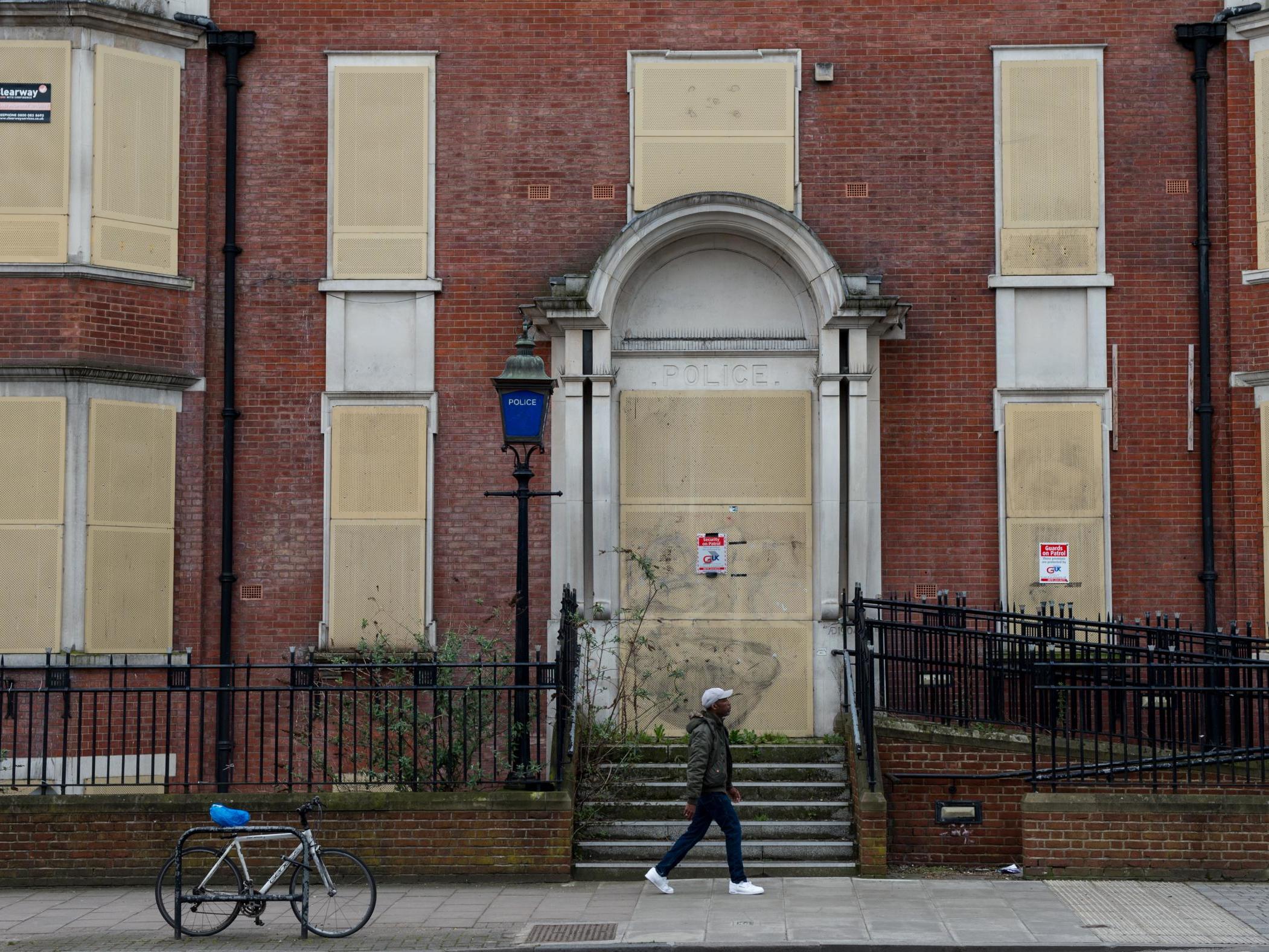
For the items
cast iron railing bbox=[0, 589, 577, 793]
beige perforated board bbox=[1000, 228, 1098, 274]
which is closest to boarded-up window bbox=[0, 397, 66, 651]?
cast iron railing bbox=[0, 589, 577, 793]

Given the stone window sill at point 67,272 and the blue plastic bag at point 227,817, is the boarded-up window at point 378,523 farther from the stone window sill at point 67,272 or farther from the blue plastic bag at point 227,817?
the blue plastic bag at point 227,817

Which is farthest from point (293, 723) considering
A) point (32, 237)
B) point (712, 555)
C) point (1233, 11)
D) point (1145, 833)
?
point (1233, 11)

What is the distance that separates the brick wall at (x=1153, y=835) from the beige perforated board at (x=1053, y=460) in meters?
3.73

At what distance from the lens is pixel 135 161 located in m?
15.3

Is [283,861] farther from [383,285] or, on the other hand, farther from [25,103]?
[25,103]

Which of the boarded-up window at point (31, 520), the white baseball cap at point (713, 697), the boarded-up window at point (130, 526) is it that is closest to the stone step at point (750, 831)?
the white baseball cap at point (713, 697)

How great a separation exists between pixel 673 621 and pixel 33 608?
5718mm

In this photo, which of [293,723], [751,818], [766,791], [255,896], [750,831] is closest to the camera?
[255,896]

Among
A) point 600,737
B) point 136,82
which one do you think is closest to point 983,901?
point 600,737

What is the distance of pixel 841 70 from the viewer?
15.7 metres

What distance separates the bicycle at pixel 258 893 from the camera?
10578 mm

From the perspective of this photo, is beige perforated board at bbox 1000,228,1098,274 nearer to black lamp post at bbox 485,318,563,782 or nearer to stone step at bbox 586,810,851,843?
black lamp post at bbox 485,318,563,782

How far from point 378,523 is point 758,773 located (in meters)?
4.35

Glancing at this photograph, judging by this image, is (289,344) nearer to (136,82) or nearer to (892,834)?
(136,82)
